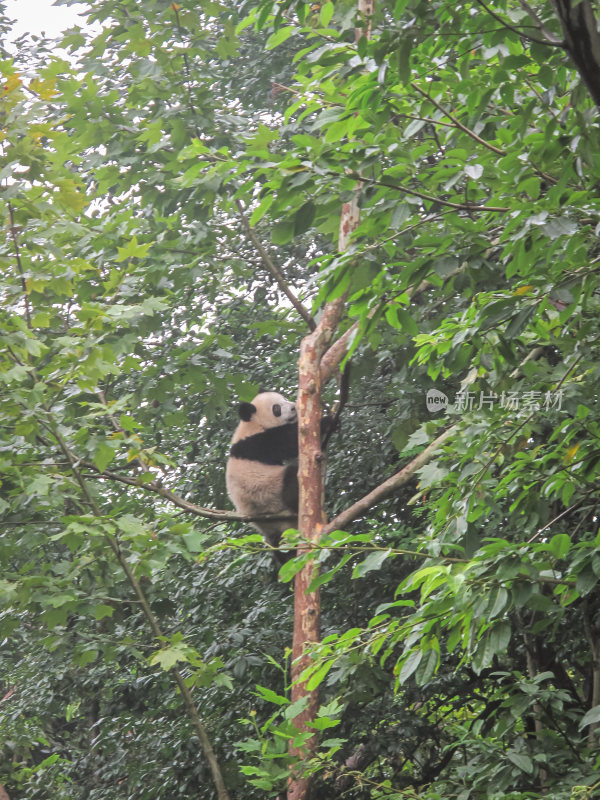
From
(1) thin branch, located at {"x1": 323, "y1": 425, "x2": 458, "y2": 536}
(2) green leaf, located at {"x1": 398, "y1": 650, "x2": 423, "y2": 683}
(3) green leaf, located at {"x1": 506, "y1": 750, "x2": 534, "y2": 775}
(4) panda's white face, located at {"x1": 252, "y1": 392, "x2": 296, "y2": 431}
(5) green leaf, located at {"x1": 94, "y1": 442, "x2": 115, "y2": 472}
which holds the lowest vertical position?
(3) green leaf, located at {"x1": 506, "y1": 750, "x2": 534, "y2": 775}

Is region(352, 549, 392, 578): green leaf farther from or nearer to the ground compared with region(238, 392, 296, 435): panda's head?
nearer to the ground

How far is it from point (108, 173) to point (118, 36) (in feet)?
2.67

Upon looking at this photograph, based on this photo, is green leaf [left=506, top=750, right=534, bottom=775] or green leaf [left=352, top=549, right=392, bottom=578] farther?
green leaf [left=506, top=750, right=534, bottom=775]

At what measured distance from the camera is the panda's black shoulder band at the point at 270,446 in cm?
613

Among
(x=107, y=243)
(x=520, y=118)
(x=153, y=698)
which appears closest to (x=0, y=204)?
(x=107, y=243)

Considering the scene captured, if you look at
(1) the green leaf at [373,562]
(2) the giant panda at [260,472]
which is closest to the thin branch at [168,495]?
(2) the giant panda at [260,472]

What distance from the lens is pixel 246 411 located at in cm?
615

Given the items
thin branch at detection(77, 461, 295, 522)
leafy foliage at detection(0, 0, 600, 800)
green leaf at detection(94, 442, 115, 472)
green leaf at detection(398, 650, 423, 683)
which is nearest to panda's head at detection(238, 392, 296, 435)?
leafy foliage at detection(0, 0, 600, 800)

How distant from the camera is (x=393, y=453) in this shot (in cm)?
545

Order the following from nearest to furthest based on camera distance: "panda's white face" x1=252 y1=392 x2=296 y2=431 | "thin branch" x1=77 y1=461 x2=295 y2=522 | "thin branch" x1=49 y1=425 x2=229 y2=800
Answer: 1. "thin branch" x1=49 y1=425 x2=229 y2=800
2. "thin branch" x1=77 y1=461 x2=295 y2=522
3. "panda's white face" x1=252 y1=392 x2=296 y2=431

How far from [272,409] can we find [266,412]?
0.08 m

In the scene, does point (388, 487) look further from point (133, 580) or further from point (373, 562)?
point (373, 562)

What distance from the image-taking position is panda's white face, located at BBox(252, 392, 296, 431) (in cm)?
648

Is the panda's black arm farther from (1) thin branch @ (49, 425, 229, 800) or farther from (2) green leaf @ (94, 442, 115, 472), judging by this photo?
(2) green leaf @ (94, 442, 115, 472)
